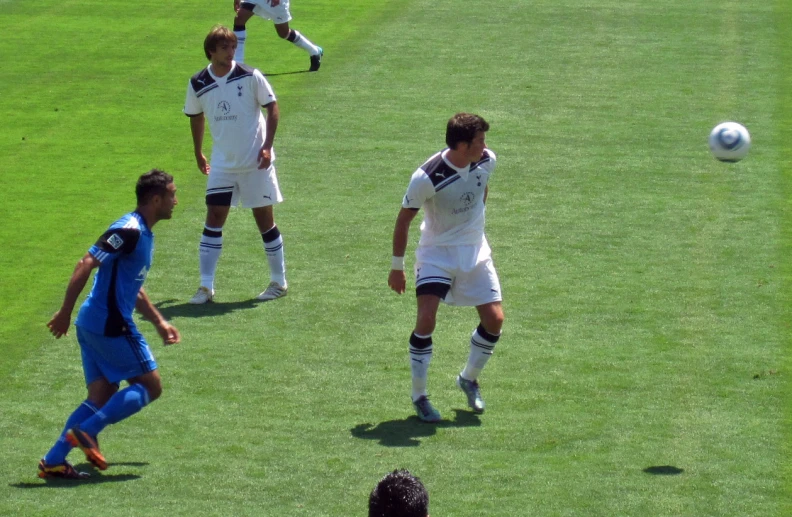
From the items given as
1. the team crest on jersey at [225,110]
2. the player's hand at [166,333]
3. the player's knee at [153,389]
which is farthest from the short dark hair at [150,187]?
the team crest on jersey at [225,110]

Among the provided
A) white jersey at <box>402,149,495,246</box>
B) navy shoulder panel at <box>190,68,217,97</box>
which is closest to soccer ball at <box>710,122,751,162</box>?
white jersey at <box>402,149,495,246</box>

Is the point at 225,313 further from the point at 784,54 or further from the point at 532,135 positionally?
the point at 784,54

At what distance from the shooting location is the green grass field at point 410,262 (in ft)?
25.7

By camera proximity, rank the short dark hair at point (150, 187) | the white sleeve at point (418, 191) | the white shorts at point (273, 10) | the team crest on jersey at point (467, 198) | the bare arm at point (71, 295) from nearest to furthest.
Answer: the bare arm at point (71, 295) → the short dark hair at point (150, 187) → the white sleeve at point (418, 191) → the team crest on jersey at point (467, 198) → the white shorts at point (273, 10)

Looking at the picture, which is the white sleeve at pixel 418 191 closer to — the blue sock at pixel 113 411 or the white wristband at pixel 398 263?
the white wristband at pixel 398 263

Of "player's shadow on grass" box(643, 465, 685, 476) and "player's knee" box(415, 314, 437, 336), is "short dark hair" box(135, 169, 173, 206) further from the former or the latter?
"player's shadow on grass" box(643, 465, 685, 476)

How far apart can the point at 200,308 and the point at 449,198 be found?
3.32m

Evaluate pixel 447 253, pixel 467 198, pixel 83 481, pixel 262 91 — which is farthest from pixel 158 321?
pixel 262 91

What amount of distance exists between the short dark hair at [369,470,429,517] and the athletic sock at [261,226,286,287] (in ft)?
24.4

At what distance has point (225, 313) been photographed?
10.9 metres

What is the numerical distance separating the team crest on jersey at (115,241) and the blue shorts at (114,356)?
1.83ft

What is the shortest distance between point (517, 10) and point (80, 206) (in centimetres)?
1172

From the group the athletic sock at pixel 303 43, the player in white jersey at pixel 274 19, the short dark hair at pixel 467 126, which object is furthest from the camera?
the athletic sock at pixel 303 43

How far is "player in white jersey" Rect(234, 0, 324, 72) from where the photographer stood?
61.2 feet
